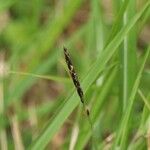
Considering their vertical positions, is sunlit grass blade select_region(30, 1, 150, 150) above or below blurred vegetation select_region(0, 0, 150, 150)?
above

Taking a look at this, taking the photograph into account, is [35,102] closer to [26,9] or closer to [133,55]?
[26,9]

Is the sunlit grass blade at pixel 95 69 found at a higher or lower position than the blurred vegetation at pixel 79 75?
higher

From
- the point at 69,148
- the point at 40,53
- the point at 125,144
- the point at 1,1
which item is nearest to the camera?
the point at 125,144

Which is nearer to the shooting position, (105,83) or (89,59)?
(105,83)

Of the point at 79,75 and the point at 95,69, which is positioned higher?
the point at 95,69

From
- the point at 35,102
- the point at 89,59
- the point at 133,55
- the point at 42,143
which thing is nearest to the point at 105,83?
the point at 133,55

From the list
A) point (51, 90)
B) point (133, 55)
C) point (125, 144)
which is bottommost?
point (51, 90)

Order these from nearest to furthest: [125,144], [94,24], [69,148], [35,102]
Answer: [125,144] < [69,148] < [94,24] < [35,102]

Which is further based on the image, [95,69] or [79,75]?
[79,75]
